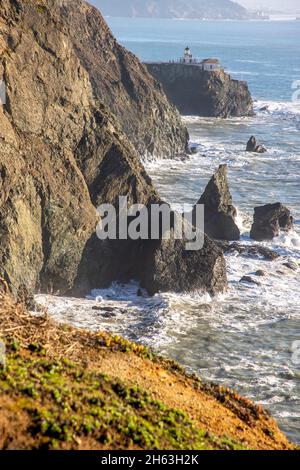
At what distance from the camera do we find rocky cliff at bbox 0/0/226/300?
3688 centimetres

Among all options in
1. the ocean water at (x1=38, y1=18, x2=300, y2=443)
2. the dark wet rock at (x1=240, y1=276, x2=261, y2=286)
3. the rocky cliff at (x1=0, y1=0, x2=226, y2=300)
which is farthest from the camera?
the dark wet rock at (x1=240, y1=276, x2=261, y2=286)

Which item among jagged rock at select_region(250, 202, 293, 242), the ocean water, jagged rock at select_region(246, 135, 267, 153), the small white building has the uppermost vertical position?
the small white building

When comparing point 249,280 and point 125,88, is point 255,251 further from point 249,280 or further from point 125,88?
point 125,88

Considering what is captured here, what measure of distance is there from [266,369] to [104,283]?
11168 millimetres

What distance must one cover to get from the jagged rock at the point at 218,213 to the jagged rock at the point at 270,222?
155 cm

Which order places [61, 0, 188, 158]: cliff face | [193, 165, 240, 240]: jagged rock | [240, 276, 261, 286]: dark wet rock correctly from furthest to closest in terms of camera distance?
[61, 0, 188, 158]: cliff face → [193, 165, 240, 240]: jagged rock → [240, 276, 261, 286]: dark wet rock

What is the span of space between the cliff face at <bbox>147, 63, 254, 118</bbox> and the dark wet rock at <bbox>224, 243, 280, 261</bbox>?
214ft

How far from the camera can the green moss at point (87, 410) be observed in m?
13.4

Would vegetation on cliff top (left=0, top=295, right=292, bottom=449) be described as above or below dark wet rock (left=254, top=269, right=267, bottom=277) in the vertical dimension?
above

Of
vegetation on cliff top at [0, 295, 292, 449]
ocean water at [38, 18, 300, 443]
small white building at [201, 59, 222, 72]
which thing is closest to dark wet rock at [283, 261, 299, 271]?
ocean water at [38, 18, 300, 443]

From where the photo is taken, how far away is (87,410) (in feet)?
45.9

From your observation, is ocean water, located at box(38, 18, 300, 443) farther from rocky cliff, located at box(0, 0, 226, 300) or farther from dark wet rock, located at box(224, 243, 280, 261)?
rocky cliff, located at box(0, 0, 226, 300)

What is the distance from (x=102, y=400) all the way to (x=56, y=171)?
1035 inches
